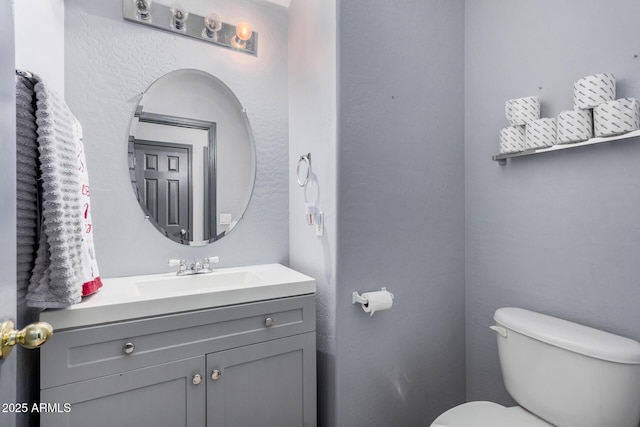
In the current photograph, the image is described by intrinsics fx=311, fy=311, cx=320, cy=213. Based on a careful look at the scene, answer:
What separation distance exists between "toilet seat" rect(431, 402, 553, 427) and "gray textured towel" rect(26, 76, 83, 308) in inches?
52.0

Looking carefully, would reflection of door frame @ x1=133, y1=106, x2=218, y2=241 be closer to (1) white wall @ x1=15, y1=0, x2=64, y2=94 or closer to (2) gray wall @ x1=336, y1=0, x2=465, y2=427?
(1) white wall @ x1=15, y1=0, x2=64, y2=94

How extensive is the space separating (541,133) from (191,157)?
1.59m

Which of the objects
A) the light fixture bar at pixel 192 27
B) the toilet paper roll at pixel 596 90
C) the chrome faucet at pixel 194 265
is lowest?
the chrome faucet at pixel 194 265

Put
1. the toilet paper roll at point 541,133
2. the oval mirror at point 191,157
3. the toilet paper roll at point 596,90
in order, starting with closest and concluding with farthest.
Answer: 1. the toilet paper roll at point 596,90
2. the toilet paper roll at point 541,133
3. the oval mirror at point 191,157

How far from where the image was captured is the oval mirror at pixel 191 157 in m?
1.48

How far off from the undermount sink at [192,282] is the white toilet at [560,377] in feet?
3.37

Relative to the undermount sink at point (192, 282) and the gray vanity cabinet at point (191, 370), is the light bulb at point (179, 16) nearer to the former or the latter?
the undermount sink at point (192, 282)

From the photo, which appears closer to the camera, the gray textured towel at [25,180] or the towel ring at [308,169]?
the gray textured towel at [25,180]

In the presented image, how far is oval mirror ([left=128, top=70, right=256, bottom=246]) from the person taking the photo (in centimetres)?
148

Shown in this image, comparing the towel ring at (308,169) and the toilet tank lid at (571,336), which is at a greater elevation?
the towel ring at (308,169)

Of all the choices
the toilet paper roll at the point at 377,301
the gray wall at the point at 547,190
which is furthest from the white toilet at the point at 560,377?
the toilet paper roll at the point at 377,301

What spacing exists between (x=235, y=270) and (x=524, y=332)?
1.30m

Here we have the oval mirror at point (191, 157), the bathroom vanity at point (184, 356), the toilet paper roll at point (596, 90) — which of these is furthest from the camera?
the oval mirror at point (191, 157)

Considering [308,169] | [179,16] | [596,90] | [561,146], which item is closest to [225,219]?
[308,169]
